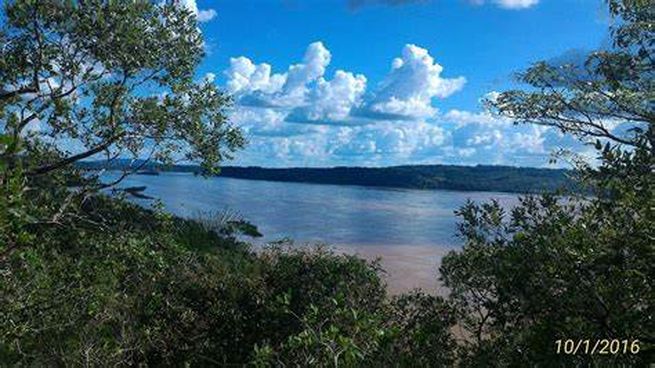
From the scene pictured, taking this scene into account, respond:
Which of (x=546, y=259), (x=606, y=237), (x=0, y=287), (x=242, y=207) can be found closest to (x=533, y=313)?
(x=546, y=259)

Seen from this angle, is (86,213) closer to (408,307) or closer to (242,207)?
(408,307)

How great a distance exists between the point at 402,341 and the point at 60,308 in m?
5.81

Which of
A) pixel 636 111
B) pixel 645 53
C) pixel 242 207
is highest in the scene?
pixel 645 53

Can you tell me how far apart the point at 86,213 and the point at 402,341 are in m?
5.88

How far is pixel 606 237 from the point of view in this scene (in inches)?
224

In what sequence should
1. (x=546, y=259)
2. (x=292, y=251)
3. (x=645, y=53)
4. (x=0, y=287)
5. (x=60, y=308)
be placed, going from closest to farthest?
(x=546, y=259), (x=0, y=287), (x=645, y=53), (x=60, y=308), (x=292, y=251)

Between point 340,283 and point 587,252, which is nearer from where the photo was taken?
point 587,252

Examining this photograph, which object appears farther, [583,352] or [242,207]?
[242,207]

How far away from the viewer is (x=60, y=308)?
10.3m

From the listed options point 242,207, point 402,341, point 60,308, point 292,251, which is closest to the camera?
point 60,308

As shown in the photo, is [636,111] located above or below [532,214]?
above

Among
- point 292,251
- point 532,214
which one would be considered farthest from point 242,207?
point 532,214

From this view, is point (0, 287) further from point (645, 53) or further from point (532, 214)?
point (645, 53)

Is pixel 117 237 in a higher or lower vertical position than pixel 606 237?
lower
